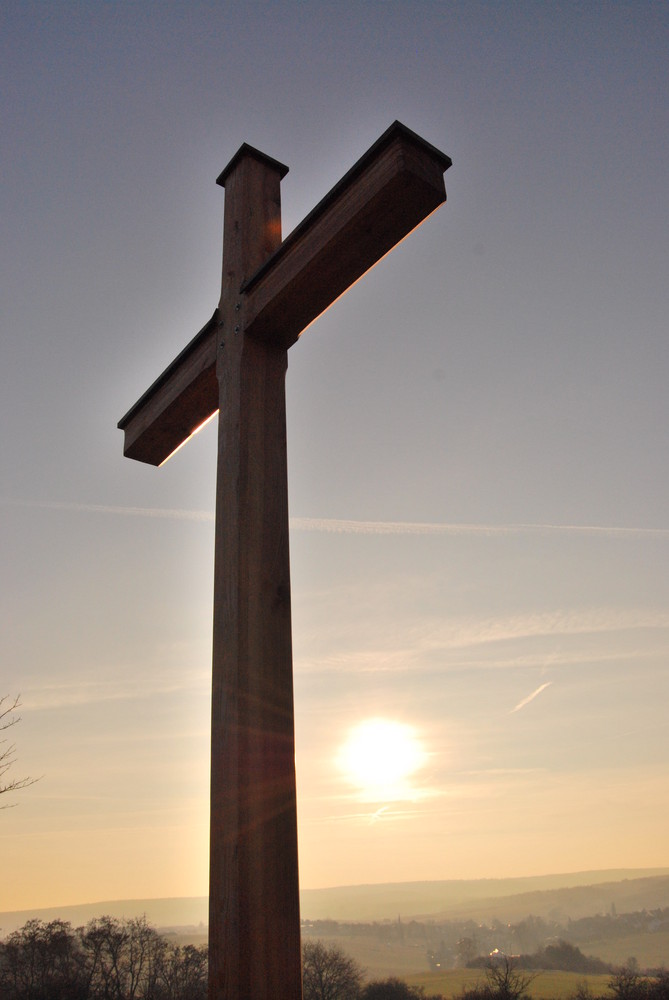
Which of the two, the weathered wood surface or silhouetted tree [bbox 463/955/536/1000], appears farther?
silhouetted tree [bbox 463/955/536/1000]

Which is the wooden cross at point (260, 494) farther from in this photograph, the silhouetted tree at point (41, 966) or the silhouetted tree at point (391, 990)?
the silhouetted tree at point (391, 990)

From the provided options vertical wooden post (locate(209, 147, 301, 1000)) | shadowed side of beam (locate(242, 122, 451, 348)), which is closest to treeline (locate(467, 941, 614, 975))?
vertical wooden post (locate(209, 147, 301, 1000))

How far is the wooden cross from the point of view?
4.68 feet

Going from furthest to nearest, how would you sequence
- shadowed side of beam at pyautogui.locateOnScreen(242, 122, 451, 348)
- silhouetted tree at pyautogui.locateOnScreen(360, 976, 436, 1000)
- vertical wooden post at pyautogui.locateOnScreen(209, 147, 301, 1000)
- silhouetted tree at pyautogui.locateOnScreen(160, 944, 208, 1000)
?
silhouetted tree at pyautogui.locateOnScreen(360, 976, 436, 1000), silhouetted tree at pyautogui.locateOnScreen(160, 944, 208, 1000), shadowed side of beam at pyautogui.locateOnScreen(242, 122, 451, 348), vertical wooden post at pyautogui.locateOnScreen(209, 147, 301, 1000)

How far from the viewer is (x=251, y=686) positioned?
1613 mm

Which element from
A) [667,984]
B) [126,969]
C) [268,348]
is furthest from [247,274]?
[667,984]

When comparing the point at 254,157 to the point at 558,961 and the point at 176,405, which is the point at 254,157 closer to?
the point at 176,405

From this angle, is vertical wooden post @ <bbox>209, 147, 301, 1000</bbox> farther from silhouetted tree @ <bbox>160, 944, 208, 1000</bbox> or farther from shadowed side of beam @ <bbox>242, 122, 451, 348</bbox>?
silhouetted tree @ <bbox>160, 944, 208, 1000</bbox>

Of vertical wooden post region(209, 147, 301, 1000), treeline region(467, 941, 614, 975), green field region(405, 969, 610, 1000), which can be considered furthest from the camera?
treeline region(467, 941, 614, 975)

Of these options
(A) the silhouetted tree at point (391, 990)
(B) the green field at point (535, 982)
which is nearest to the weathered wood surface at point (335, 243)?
(A) the silhouetted tree at point (391, 990)

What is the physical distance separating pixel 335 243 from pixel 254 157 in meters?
0.75

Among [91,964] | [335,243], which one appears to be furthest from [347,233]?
[91,964]

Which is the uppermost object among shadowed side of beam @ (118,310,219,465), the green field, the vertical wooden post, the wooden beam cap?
the wooden beam cap

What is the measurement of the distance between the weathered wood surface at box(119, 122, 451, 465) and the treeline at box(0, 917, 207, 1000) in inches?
454
